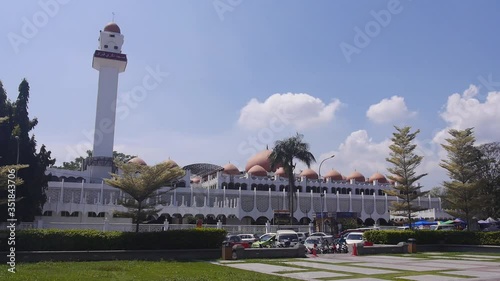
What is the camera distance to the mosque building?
152 ft

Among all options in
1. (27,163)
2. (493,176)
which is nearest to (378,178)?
(493,176)

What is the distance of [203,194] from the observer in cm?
5322

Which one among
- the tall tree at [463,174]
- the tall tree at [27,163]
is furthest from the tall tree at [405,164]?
the tall tree at [27,163]

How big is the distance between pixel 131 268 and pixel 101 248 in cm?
462

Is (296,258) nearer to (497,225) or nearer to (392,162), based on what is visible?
(392,162)

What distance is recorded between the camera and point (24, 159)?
1309 inches

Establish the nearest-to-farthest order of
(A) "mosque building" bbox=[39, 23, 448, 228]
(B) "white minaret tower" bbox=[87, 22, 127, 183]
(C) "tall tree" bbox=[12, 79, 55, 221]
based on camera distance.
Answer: (C) "tall tree" bbox=[12, 79, 55, 221] → (A) "mosque building" bbox=[39, 23, 448, 228] → (B) "white minaret tower" bbox=[87, 22, 127, 183]

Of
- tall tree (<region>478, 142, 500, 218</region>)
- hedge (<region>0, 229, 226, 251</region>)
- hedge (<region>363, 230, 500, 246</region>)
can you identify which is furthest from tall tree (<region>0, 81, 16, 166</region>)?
tall tree (<region>478, 142, 500, 218</region>)

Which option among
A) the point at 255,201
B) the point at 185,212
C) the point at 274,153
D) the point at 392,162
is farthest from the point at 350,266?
the point at 255,201

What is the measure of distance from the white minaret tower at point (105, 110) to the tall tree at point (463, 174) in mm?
37285

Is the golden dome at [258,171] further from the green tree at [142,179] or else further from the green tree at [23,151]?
the green tree at [142,179]

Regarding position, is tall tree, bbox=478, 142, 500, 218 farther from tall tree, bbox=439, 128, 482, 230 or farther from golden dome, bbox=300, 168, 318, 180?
golden dome, bbox=300, 168, 318, 180

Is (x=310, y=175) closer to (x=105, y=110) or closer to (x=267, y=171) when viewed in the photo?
(x=267, y=171)

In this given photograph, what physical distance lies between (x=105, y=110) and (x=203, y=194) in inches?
609
